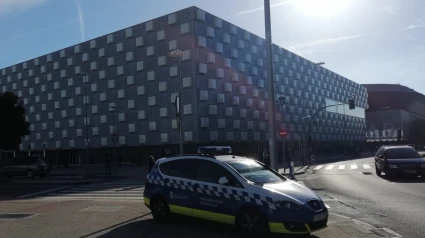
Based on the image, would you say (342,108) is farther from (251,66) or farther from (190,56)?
(190,56)

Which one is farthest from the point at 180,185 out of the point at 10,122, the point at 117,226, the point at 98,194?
the point at 10,122

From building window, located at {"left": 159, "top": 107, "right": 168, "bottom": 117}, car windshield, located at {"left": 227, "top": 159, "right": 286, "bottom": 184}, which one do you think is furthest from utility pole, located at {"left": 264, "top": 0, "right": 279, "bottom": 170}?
building window, located at {"left": 159, "top": 107, "right": 168, "bottom": 117}

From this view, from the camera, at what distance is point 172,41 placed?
141ft

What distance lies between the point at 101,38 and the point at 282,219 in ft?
160

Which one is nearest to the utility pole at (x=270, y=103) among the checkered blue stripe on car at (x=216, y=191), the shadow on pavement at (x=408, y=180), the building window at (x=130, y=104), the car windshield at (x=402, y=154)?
the checkered blue stripe on car at (x=216, y=191)

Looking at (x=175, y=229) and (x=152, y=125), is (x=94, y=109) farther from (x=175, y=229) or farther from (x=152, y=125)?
(x=175, y=229)

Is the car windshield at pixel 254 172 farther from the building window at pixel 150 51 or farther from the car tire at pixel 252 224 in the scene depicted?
the building window at pixel 150 51

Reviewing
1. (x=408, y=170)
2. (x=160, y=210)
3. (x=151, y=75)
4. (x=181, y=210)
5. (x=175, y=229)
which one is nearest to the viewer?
(x=175, y=229)

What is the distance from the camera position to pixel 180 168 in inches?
340

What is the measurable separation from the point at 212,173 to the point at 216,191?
434 millimetres

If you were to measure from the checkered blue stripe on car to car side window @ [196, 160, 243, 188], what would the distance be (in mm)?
131

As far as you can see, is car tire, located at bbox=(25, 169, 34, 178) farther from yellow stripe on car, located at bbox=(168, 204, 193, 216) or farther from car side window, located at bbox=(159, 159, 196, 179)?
yellow stripe on car, located at bbox=(168, 204, 193, 216)

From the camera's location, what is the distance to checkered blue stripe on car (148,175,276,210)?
687cm

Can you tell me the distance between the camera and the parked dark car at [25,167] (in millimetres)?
28625
